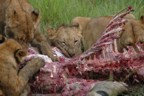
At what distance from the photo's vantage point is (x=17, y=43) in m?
6.75

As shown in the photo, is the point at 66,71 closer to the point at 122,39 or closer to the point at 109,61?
the point at 109,61

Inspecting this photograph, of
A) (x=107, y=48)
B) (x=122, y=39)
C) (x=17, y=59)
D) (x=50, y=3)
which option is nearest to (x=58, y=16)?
(x=50, y=3)

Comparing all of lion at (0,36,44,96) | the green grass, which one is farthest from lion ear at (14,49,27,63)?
the green grass

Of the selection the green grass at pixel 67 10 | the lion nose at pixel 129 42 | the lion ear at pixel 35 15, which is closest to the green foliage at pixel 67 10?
the green grass at pixel 67 10

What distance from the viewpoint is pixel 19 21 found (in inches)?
282

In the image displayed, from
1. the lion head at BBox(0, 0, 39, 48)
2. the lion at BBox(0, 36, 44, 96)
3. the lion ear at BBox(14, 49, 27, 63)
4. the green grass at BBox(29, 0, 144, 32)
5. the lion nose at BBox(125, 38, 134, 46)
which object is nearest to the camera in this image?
the lion at BBox(0, 36, 44, 96)

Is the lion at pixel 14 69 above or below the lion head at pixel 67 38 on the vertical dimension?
below

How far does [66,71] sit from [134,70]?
2.11ft

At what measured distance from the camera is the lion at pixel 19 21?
23.5ft

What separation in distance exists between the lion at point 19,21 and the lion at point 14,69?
36 cm

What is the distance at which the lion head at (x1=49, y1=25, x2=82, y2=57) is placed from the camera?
8906 millimetres

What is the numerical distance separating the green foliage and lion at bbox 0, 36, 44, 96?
3.54 m

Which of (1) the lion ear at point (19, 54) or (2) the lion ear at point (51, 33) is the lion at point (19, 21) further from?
(2) the lion ear at point (51, 33)

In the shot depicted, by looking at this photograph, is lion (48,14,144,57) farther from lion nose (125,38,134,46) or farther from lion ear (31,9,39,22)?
lion ear (31,9,39,22)
